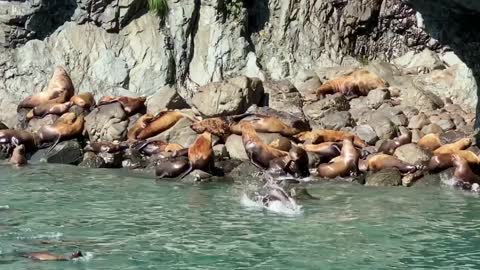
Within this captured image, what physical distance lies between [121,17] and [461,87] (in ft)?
29.2

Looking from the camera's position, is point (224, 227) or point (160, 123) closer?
point (224, 227)

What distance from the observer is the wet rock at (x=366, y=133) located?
15.8 meters

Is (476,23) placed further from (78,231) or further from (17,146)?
(17,146)

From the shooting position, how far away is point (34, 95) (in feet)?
59.8

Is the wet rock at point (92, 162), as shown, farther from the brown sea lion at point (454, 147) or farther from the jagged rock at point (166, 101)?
the brown sea lion at point (454, 147)

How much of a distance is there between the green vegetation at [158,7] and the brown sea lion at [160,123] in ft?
14.8

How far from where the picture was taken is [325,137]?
1562 cm

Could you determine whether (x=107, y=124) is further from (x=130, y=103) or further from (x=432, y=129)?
(x=432, y=129)

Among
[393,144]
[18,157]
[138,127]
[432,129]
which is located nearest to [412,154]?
[393,144]

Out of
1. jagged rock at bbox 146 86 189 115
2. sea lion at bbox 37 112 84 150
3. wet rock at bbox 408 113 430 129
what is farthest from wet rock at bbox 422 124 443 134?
sea lion at bbox 37 112 84 150

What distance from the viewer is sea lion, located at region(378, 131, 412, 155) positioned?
14.8 meters

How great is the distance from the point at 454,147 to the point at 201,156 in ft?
15.4

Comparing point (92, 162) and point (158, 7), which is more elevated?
point (158, 7)

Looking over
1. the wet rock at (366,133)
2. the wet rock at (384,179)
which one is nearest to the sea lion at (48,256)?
the wet rock at (384,179)
